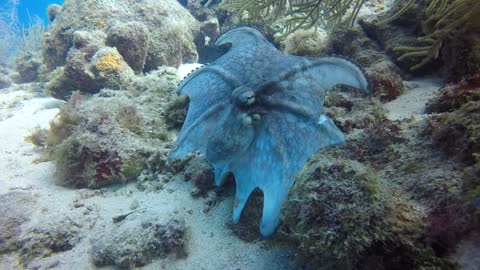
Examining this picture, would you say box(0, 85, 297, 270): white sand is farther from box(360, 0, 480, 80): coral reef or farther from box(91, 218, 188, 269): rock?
box(360, 0, 480, 80): coral reef

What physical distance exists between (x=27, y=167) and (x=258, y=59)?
474 cm

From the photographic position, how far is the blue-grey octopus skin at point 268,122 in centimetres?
283

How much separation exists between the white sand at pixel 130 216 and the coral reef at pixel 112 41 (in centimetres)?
240

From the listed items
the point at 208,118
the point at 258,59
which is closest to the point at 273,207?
the point at 208,118

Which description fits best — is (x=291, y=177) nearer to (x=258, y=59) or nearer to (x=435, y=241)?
(x=435, y=241)

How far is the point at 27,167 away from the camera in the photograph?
17.1 feet

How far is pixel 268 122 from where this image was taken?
3020 mm

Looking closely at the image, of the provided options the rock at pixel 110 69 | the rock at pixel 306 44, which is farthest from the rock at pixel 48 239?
the rock at pixel 306 44

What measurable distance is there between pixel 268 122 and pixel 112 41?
591 cm

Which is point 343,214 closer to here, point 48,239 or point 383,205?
point 383,205

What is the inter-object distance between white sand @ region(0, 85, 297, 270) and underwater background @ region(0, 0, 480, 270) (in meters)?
0.02

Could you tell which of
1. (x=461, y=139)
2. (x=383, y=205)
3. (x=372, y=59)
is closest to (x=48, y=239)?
(x=383, y=205)

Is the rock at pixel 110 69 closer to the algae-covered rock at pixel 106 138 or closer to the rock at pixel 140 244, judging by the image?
the algae-covered rock at pixel 106 138

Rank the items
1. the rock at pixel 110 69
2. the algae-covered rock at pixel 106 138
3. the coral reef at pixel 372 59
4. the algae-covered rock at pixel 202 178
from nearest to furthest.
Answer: the algae-covered rock at pixel 202 178, the coral reef at pixel 372 59, the algae-covered rock at pixel 106 138, the rock at pixel 110 69
